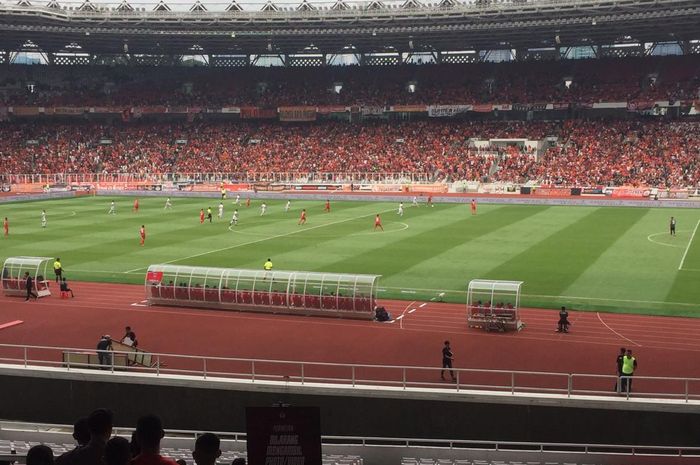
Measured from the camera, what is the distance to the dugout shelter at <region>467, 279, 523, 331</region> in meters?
26.7

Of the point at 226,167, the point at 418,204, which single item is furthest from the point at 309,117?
the point at 418,204

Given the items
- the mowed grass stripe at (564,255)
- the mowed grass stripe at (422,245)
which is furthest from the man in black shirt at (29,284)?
the mowed grass stripe at (564,255)

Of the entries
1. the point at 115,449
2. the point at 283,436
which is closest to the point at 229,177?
the point at 283,436

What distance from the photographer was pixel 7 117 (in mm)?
103562

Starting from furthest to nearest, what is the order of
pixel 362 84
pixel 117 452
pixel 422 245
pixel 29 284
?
pixel 362 84, pixel 422 245, pixel 29 284, pixel 117 452

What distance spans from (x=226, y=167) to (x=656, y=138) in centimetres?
4892

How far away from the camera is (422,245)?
44719 millimetres

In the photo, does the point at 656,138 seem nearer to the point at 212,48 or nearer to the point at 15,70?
the point at 212,48

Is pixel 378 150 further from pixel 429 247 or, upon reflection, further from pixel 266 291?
pixel 266 291

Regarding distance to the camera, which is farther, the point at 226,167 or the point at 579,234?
the point at 226,167

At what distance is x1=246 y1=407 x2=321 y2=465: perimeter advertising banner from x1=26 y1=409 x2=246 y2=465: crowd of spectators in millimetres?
596

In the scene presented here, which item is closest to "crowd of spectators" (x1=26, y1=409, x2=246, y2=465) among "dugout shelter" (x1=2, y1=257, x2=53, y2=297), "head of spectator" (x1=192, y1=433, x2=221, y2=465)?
"head of spectator" (x1=192, y1=433, x2=221, y2=465)

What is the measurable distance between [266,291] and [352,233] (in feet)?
67.7

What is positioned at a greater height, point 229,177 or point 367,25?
point 367,25
